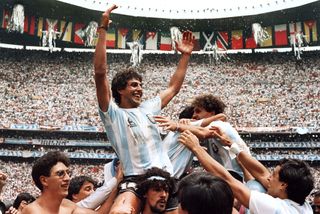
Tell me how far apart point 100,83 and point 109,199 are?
3.26 feet

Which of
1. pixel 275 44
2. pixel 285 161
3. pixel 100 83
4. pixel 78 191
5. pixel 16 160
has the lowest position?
pixel 16 160

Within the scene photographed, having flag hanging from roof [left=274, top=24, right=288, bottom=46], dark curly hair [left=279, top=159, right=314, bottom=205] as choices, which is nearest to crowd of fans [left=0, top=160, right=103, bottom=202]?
flag hanging from roof [left=274, top=24, right=288, bottom=46]

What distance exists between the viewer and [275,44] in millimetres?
37281

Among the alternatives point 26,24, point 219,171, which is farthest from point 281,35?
point 219,171

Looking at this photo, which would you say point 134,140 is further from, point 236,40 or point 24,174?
point 236,40

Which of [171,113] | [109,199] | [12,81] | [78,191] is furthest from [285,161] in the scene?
[12,81]

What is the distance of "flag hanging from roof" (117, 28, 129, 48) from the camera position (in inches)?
1508

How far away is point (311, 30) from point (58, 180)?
3616 centimetres

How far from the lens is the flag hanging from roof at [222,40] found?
126ft

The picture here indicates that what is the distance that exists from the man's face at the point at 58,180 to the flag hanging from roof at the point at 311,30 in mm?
35905

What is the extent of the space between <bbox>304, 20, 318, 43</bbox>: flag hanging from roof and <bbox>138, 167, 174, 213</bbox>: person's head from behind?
3585 centimetres

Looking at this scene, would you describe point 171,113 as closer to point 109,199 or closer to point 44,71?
point 44,71

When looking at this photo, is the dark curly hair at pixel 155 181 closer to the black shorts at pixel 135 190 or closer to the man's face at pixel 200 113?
the black shorts at pixel 135 190

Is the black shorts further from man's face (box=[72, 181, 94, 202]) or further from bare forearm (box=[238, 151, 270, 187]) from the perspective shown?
man's face (box=[72, 181, 94, 202])
